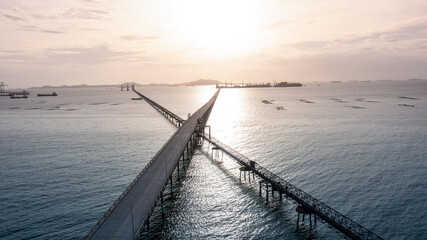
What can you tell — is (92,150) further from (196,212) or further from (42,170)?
(196,212)

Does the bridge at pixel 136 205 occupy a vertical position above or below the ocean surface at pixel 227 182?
above

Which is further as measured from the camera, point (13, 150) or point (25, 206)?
point (13, 150)

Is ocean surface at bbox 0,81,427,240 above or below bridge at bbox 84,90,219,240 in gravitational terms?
below

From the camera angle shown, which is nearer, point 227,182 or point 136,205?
A: point 136,205

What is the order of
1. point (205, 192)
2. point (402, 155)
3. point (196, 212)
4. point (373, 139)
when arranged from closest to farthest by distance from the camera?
point (196, 212) < point (205, 192) < point (402, 155) < point (373, 139)

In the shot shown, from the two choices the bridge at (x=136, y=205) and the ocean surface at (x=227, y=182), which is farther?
the ocean surface at (x=227, y=182)

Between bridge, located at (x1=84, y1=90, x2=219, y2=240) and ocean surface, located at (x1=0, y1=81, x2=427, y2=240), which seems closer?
bridge, located at (x1=84, y1=90, x2=219, y2=240)

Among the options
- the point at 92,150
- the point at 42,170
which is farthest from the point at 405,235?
the point at 92,150

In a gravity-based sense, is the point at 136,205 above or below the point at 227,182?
above

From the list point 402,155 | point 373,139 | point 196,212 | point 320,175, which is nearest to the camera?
point 196,212

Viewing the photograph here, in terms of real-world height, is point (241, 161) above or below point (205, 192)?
above
